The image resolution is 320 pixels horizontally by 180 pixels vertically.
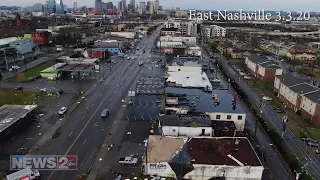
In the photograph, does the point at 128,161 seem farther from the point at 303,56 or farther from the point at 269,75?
the point at 303,56

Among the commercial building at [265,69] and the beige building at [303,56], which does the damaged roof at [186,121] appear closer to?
the commercial building at [265,69]

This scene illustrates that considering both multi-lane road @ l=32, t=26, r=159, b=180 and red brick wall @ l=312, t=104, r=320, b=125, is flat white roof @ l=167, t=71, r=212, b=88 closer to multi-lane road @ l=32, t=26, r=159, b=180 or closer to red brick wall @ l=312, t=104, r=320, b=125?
multi-lane road @ l=32, t=26, r=159, b=180

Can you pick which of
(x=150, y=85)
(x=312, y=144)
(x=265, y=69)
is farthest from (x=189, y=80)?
(x=312, y=144)

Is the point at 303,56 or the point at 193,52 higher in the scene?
the point at 193,52

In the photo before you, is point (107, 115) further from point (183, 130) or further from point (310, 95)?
point (310, 95)

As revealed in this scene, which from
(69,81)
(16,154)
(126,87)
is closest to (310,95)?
(126,87)

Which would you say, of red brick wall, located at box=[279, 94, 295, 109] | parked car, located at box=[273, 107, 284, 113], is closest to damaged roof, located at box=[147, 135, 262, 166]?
parked car, located at box=[273, 107, 284, 113]
